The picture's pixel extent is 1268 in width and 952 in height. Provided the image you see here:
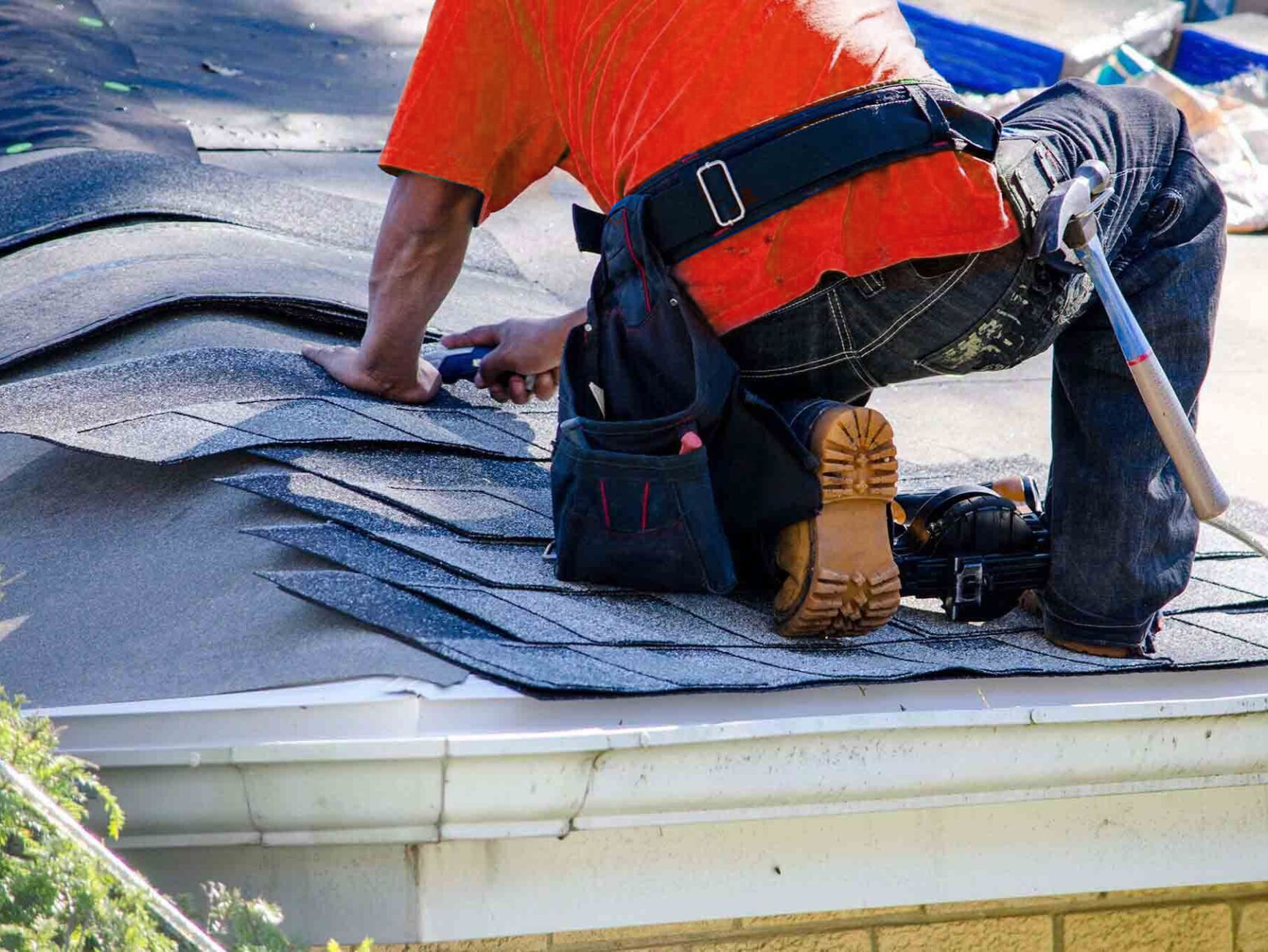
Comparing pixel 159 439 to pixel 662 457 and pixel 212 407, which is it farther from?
pixel 662 457

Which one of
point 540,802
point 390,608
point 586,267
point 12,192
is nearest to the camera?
point 540,802

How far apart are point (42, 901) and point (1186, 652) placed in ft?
5.74

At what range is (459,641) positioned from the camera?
1.92 m

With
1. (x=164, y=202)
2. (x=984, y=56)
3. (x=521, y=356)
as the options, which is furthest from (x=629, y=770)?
(x=984, y=56)

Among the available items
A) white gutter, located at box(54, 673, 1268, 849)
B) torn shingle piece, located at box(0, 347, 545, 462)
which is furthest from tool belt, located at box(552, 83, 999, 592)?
torn shingle piece, located at box(0, 347, 545, 462)

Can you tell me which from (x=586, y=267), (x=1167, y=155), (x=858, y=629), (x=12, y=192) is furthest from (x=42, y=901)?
(x=586, y=267)

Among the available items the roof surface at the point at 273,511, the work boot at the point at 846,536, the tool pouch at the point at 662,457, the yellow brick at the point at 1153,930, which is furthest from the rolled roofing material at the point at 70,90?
the yellow brick at the point at 1153,930

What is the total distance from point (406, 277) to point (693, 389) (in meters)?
0.73

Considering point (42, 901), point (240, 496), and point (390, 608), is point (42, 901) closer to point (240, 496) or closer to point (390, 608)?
point (390, 608)

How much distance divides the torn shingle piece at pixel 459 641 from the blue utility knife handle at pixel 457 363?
1106 millimetres

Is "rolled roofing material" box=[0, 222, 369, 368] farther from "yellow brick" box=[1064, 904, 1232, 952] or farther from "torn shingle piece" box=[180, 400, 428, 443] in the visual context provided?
"yellow brick" box=[1064, 904, 1232, 952]

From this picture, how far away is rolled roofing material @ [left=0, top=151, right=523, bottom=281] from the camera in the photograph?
3574 mm

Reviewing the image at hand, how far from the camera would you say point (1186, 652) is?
2398 millimetres

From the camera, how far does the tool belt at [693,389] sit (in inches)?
86.6
